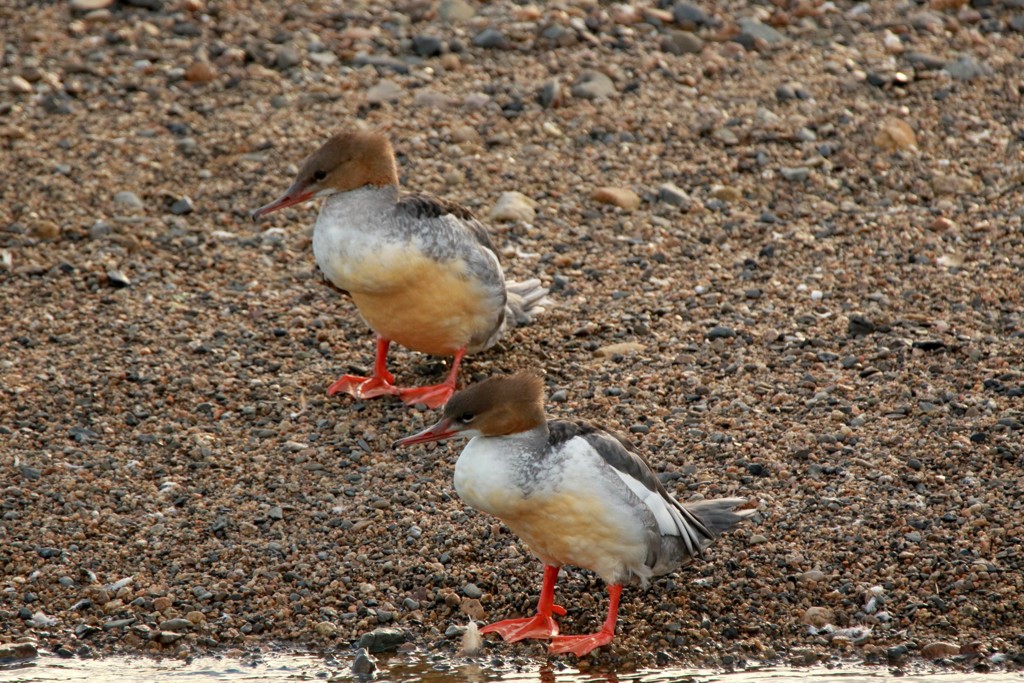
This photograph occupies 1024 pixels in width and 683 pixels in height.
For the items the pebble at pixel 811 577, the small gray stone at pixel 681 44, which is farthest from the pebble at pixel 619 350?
the small gray stone at pixel 681 44

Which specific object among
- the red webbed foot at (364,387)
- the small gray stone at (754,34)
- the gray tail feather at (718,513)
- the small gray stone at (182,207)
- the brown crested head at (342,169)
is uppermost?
the brown crested head at (342,169)

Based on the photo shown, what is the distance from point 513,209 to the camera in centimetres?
903

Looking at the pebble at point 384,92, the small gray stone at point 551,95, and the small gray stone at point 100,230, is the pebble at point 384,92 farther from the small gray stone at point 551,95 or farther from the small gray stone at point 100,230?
the small gray stone at point 100,230

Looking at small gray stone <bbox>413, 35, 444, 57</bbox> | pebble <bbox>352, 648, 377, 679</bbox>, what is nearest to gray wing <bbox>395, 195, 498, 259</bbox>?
pebble <bbox>352, 648, 377, 679</bbox>

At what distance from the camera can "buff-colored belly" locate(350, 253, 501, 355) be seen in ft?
22.5

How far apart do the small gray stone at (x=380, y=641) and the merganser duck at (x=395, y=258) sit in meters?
1.92

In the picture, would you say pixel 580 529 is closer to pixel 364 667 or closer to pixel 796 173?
pixel 364 667

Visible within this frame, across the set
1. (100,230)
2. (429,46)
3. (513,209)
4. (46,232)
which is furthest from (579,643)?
(429,46)

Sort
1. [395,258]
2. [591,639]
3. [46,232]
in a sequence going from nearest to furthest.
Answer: [591,639] → [395,258] → [46,232]

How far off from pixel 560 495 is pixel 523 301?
2.56 m

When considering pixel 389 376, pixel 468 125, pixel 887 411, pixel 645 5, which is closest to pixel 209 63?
pixel 468 125

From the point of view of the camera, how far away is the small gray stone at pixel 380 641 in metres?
5.54

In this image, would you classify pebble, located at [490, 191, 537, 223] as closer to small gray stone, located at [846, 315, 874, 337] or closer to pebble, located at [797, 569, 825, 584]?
small gray stone, located at [846, 315, 874, 337]

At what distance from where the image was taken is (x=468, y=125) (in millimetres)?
10008
